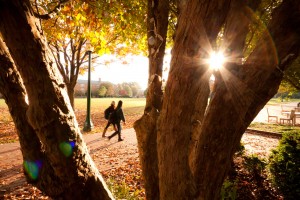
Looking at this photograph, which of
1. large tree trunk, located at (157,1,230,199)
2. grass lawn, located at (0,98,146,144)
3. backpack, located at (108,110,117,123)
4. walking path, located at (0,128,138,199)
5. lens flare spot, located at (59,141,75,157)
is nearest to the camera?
large tree trunk, located at (157,1,230,199)

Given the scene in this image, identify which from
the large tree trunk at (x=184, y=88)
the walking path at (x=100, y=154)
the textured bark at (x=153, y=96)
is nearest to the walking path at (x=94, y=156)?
the walking path at (x=100, y=154)

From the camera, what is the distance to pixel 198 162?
217 centimetres

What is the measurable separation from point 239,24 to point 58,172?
2843 millimetres

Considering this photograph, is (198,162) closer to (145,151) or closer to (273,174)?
(145,151)

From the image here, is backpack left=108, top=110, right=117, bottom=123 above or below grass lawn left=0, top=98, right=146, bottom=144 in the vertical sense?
above

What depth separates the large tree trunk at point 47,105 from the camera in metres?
1.79

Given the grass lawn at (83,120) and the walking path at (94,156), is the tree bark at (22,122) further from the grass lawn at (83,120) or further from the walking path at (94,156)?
the grass lawn at (83,120)

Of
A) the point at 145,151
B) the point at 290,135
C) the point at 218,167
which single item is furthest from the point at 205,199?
the point at 290,135

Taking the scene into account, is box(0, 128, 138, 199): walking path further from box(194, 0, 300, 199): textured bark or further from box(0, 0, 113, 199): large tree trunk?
box(194, 0, 300, 199): textured bark

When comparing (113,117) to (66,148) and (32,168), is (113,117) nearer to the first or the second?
(32,168)

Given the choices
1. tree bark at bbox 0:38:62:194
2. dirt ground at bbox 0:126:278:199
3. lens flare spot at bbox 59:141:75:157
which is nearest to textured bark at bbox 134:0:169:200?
lens flare spot at bbox 59:141:75:157

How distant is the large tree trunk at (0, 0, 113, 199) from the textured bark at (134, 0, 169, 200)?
0.85 metres

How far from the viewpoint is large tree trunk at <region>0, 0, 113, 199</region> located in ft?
5.87

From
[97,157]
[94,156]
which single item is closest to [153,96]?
[97,157]
